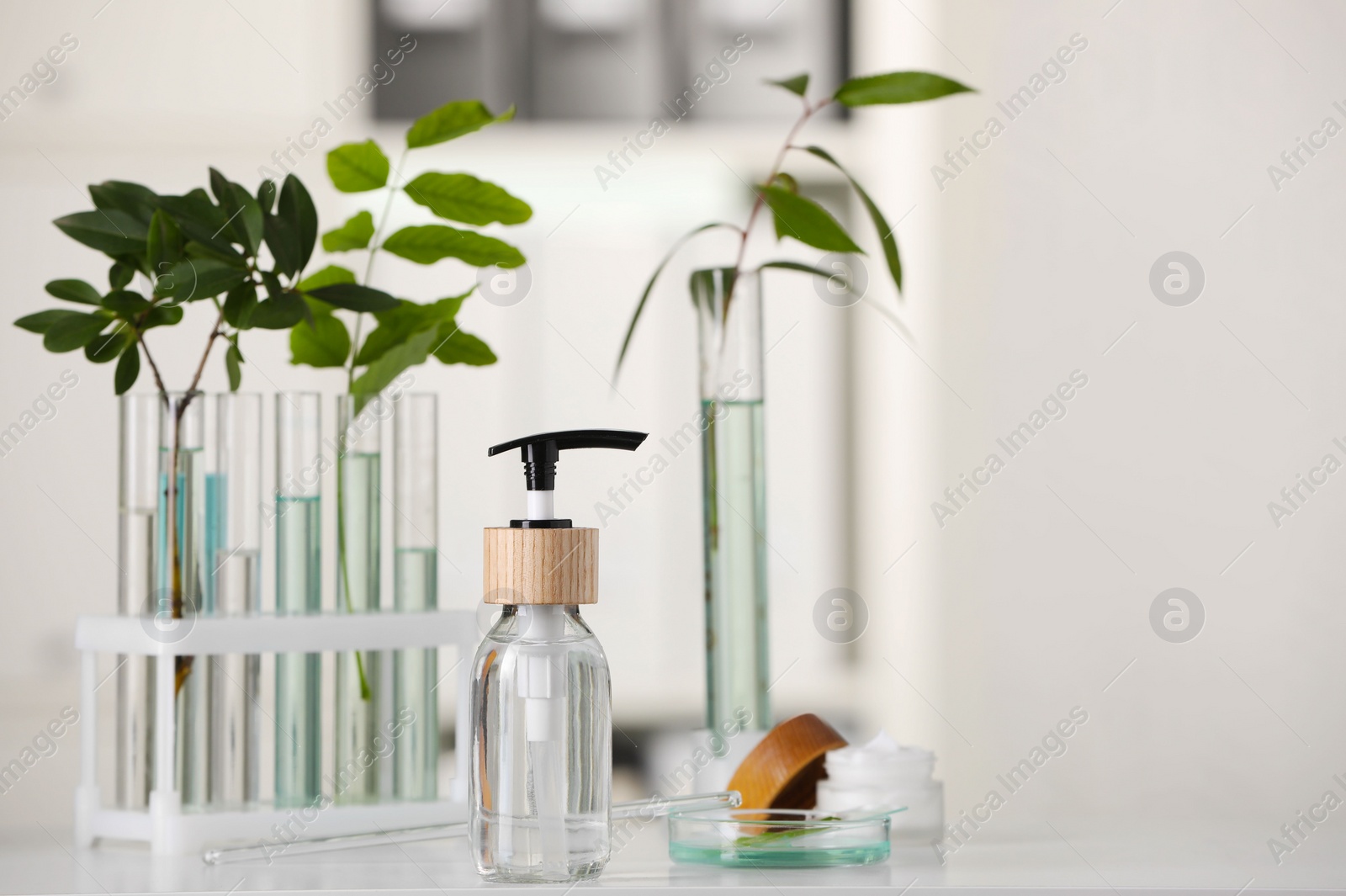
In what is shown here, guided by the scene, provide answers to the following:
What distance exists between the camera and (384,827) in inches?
29.6

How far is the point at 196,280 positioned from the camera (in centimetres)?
73

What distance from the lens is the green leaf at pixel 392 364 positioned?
766 mm

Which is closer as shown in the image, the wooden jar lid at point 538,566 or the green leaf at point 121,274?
the wooden jar lid at point 538,566

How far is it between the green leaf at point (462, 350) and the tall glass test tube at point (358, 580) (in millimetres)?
79

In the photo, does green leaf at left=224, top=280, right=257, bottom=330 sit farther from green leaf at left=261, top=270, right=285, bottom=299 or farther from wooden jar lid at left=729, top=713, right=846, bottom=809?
wooden jar lid at left=729, top=713, right=846, bottom=809

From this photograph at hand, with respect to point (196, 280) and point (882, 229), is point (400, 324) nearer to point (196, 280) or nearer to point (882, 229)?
point (196, 280)

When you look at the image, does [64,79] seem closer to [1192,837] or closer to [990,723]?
[990,723]

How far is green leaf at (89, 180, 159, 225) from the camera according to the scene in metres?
0.76

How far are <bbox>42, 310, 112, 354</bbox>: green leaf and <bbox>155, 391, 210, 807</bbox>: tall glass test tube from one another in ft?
0.20

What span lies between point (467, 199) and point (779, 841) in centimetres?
49

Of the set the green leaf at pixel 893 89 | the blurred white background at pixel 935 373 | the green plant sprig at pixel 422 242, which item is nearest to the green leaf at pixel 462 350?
the green plant sprig at pixel 422 242

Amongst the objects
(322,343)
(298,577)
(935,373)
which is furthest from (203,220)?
(935,373)

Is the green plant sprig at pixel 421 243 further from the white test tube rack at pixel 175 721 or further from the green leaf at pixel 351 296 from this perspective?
the white test tube rack at pixel 175 721

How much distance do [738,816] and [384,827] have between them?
0.22 m
